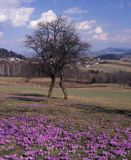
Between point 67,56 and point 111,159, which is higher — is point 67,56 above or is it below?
above

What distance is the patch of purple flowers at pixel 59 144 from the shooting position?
1189cm

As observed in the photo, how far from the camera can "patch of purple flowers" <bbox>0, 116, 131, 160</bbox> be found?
11891mm

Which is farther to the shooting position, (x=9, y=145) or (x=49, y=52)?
(x=49, y=52)

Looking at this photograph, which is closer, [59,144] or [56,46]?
[59,144]

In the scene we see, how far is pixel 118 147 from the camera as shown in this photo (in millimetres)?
13297

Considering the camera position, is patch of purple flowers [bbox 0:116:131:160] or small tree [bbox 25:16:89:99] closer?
patch of purple flowers [bbox 0:116:131:160]

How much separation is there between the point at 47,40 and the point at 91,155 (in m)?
31.3

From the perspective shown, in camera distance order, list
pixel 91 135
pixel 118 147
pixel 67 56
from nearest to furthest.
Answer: pixel 118 147 → pixel 91 135 → pixel 67 56

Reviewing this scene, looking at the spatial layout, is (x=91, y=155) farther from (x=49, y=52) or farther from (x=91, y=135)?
(x=49, y=52)

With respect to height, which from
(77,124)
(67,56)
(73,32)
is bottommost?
(77,124)

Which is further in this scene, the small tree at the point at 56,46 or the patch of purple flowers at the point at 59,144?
the small tree at the point at 56,46

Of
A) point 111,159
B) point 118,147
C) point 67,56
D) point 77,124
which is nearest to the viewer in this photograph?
point 111,159

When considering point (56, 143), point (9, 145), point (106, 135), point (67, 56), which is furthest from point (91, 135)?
point (67, 56)

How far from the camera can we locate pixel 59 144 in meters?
13.6
